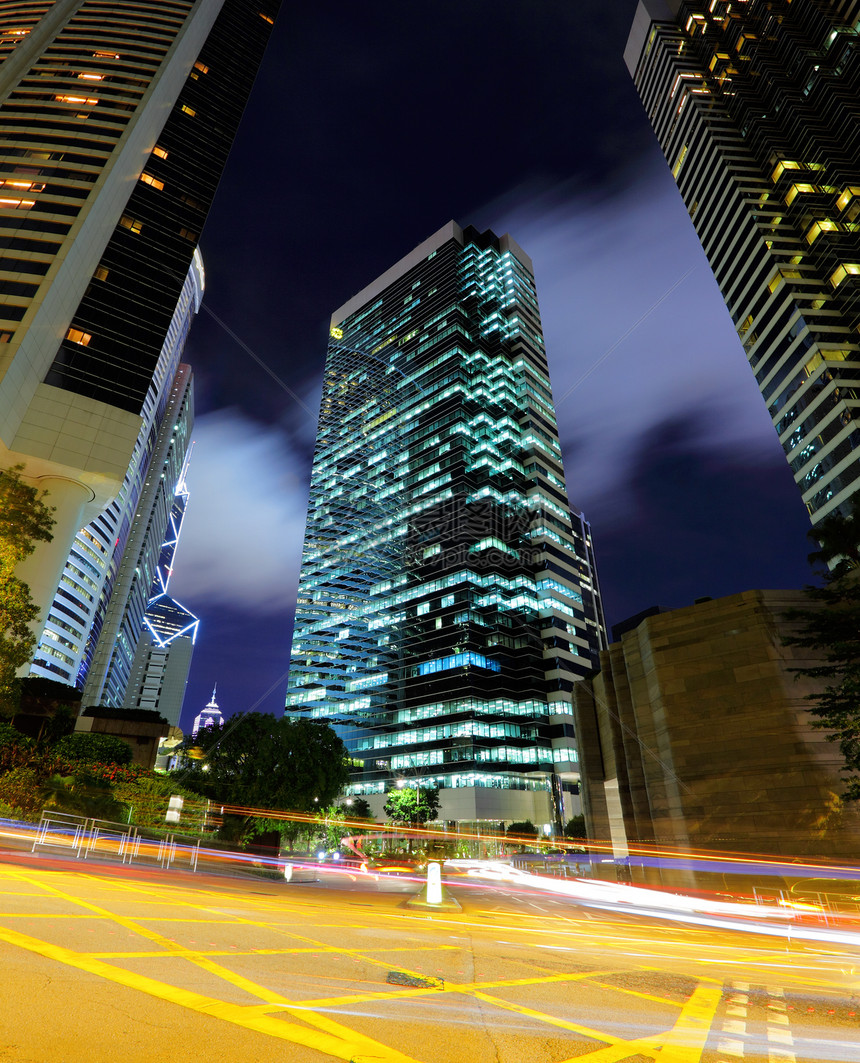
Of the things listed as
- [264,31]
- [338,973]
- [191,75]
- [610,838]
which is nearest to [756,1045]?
[338,973]

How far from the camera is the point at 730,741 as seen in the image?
89.4 feet

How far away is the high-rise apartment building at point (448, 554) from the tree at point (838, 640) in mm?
74201

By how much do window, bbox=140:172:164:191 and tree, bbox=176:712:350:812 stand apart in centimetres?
8262

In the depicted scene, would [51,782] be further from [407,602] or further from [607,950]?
[407,602]

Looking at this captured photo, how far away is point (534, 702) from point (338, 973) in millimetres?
103031

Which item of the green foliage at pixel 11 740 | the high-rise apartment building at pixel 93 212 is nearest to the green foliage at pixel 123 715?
the high-rise apartment building at pixel 93 212

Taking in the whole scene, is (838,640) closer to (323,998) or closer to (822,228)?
(323,998)

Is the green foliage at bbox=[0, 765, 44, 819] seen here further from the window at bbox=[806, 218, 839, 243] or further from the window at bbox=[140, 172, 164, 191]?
the window at bbox=[806, 218, 839, 243]

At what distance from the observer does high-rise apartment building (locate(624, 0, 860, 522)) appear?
82812 mm

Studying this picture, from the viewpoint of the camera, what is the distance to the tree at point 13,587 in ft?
71.7

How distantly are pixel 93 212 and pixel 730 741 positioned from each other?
256 ft

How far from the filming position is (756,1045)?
5188mm

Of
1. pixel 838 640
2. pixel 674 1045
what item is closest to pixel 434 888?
pixel 674 1045

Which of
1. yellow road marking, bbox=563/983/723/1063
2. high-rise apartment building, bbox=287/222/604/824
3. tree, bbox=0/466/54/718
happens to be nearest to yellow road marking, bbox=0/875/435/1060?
yellow road marking, bbox=563/983/723/1063
